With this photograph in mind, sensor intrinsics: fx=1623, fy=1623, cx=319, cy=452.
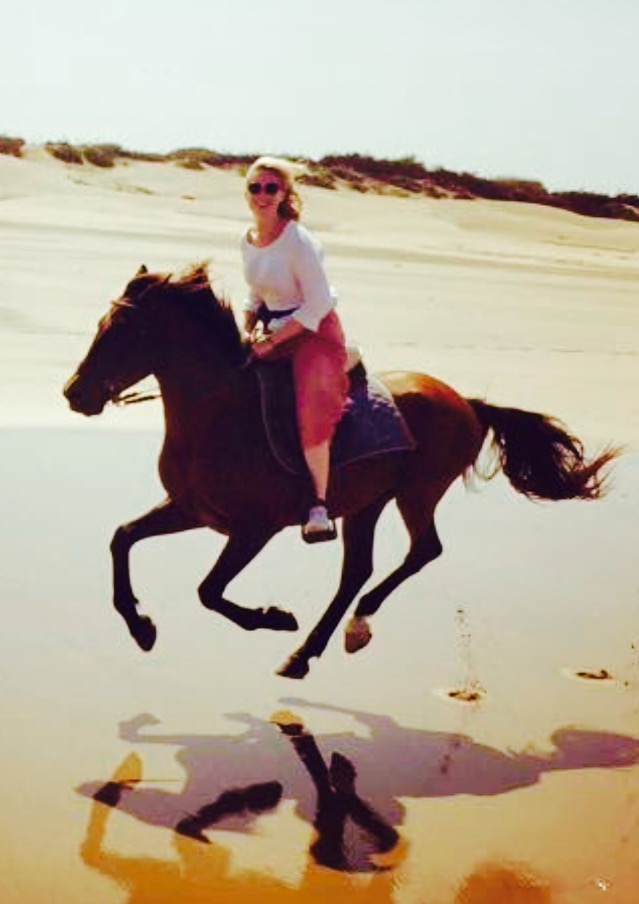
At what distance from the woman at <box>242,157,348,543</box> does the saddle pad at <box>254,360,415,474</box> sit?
0.04 meters

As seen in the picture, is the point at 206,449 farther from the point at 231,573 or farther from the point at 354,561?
the point at 354,561

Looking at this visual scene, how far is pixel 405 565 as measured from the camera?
7.20 metres

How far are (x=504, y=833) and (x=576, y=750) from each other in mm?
932

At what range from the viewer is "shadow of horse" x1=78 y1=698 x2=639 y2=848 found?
523cm

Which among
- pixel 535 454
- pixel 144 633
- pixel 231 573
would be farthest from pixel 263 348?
pixel 535 454

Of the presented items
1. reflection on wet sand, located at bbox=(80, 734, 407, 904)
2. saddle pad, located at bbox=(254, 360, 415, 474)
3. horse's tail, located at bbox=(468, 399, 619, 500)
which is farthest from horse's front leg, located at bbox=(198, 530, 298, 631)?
horse's tail, located at bbox=(468, 399, 619, 500)

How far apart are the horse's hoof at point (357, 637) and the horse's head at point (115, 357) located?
4.82 ft

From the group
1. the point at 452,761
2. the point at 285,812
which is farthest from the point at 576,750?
the point at 285,812

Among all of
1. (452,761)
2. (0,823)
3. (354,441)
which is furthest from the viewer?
(354,441)

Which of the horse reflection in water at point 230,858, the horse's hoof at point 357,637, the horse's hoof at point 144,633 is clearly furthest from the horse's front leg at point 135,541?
the horse's hoof at point 357,637

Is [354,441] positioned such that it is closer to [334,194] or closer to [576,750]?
[576,750]

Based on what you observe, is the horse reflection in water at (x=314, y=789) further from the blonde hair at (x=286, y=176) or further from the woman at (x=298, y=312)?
the blonde hair at (x=286, y=176)

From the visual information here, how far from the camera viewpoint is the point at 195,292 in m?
6.16

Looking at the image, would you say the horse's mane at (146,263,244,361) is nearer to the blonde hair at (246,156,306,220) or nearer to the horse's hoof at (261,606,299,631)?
the blonde hair at (246,156,306,220)
